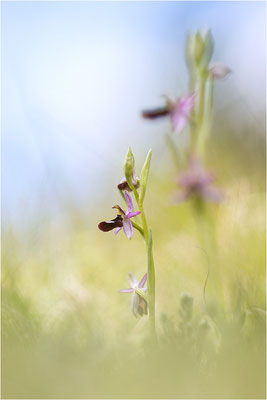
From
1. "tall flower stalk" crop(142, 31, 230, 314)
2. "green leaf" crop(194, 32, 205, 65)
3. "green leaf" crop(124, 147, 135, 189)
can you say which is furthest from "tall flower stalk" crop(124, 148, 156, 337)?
"green leaf" crop(194, 32, 205, 65)

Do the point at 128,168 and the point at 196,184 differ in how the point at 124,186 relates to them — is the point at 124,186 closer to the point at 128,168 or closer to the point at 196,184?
the point at 128,168

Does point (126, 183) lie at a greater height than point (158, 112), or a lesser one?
lesser

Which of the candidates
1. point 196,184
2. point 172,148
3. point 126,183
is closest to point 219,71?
point 172,148

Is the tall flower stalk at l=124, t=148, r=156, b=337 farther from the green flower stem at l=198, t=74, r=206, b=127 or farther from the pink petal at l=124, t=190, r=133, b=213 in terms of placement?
the green flower stem at l=198, t=74, r=206, b=127

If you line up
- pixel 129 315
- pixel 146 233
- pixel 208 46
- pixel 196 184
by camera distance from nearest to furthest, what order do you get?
pixel 146 233 → pixel 129 315 → pixel 208 46 → pixel 196 184

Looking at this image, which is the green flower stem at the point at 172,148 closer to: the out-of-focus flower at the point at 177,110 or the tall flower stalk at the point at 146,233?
the out-of-focus flower at the point at 177,110

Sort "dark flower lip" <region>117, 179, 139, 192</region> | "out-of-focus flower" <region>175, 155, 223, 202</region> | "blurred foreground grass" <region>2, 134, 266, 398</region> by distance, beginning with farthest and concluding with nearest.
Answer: "out-of-focus flower" <region>175, 155, 223, 202</region> → "dark flower lip" <region>117, 179, 139, 192</region> → "blurred foreground grass" <region>2, 134, 266, 398</region>
